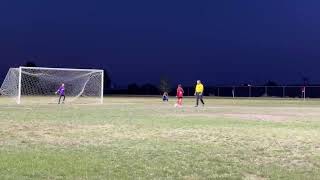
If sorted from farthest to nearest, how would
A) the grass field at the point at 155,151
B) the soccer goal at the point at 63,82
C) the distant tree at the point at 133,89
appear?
1. the distant tree at the point at 133,89
2. the soccer goal at the point at 63,82
3. the grass field at the point at 155,151

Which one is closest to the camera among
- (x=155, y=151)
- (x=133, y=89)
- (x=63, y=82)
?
(x=155, y=151)

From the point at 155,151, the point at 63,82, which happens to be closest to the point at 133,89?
the point at 63,82

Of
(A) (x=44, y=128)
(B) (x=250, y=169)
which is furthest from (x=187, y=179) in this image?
(A) (x=44, y=128)

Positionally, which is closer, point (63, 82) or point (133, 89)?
point (63, 82)

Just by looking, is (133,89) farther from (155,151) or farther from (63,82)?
(155,151)

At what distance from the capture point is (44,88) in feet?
206

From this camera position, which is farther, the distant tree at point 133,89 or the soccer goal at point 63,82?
the distant tree at point 133,89

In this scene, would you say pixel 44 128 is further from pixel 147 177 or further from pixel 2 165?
pixel 147 177

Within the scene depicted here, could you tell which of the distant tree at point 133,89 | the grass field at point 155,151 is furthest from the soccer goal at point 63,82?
the distant tree at point 133,89

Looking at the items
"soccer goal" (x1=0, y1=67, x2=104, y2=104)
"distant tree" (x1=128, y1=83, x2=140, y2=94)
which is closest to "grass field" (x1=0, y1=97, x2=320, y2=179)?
"soccer goal" (x1=0, y1=67, x2=104, y2=104)

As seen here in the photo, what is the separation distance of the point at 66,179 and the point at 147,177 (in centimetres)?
156

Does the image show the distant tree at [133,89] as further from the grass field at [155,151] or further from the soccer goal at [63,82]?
the grass field at [155,151]

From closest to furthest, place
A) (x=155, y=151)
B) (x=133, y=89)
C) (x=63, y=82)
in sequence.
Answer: (x=155, y=151) < (x=63, y=82) < (x=133, y=89)

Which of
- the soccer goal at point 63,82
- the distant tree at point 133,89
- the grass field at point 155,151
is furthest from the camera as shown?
the distant tree at point 133,89
